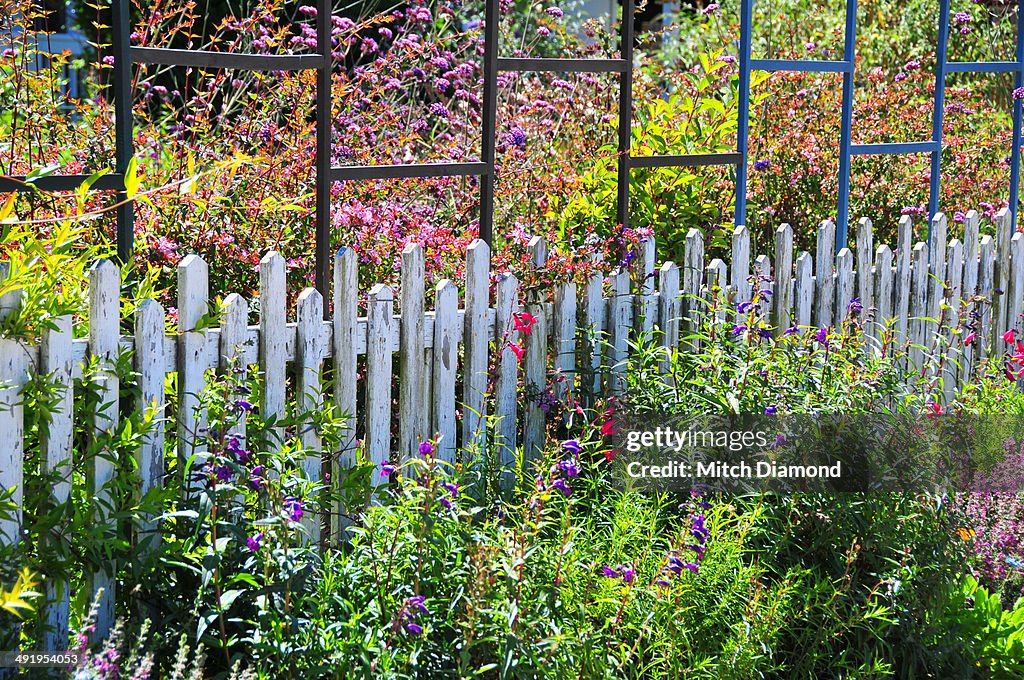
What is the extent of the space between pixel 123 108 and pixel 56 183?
10.5 inches

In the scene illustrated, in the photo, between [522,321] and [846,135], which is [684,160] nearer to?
[846,135]

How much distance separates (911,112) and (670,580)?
449 cm

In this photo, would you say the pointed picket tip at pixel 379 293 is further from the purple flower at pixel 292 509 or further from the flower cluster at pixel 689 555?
the flower cluster at pixel 689 555

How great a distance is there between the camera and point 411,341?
3.45m

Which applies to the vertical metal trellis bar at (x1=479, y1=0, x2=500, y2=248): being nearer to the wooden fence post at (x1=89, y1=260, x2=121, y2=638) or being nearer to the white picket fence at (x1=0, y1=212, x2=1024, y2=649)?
the white picket fence at (x1=0, y1=212, x2=1024, y2=649)

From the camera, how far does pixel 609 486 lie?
346 cm

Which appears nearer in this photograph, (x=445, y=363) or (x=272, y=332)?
(x=272, y=332)

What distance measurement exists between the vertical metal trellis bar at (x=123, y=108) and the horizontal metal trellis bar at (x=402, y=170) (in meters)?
0.67

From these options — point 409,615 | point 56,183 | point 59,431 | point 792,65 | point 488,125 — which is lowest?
point 409,615

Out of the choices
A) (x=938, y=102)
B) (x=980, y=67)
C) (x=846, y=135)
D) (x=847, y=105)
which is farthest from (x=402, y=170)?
(x=980, y=67)

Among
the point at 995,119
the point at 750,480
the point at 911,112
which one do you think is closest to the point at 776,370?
the point at 750,480

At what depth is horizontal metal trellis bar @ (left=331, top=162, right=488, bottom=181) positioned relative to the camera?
3623mm

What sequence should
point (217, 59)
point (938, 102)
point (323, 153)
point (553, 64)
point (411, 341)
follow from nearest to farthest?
point (217, 59)
point (411, 341)
point (323, 153)
point (553, 64)
point (938, 102)

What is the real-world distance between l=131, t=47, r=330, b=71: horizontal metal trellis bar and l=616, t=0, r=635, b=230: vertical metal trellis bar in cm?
128
